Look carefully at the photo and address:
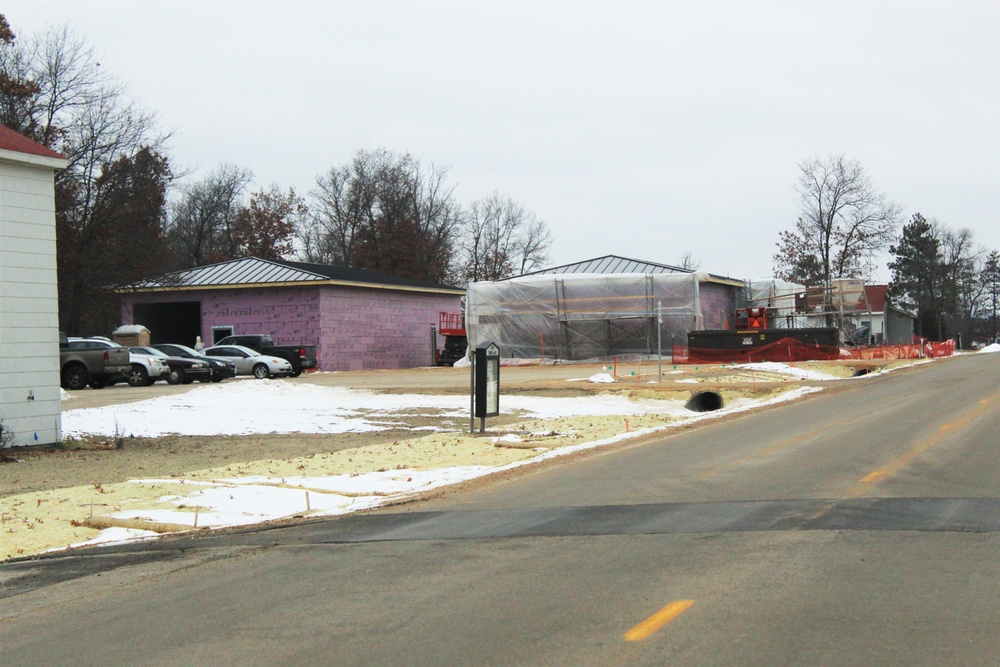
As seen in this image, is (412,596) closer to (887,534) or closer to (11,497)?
(887,534)

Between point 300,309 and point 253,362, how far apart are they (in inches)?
457

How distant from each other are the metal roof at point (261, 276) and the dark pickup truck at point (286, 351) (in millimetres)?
6036

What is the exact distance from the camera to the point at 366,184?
84688mm

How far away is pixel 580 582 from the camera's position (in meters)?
7.00

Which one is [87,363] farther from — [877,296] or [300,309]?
[877,296]

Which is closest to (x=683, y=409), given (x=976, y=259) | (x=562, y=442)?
(x=562, y=442)

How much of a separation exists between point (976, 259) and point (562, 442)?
374 ft

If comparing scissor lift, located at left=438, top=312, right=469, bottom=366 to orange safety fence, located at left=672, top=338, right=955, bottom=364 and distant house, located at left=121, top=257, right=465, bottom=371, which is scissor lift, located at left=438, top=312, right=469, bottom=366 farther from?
orange safety fence, located at left=672, top=338, right=955, bottom=364

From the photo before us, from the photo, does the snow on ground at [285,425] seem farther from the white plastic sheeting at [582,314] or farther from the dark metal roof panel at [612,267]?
the dark metal roof panel at [612,267]

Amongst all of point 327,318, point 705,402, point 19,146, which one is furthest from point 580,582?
point 327,318

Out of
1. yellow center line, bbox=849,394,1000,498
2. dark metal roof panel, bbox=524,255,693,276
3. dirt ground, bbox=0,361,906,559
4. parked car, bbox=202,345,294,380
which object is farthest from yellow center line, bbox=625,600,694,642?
dark metal roof panel, bbox=524,255,693,276

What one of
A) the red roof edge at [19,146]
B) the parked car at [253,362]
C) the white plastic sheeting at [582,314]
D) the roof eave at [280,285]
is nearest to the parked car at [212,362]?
the parked car at [253,362]

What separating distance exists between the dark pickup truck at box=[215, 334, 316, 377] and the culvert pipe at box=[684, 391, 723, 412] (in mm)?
19269

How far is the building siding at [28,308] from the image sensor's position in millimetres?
17484
